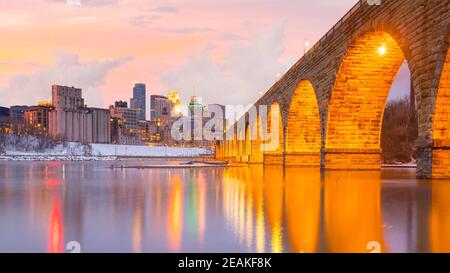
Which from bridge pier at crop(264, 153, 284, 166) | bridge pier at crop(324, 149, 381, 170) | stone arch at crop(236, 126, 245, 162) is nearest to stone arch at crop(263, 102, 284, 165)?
bridge pier at crop(264, 153, 284, 166)

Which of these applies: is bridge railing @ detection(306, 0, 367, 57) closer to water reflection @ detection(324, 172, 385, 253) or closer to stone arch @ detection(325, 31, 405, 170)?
stone arch @ detection(325, 31, 405, 170)

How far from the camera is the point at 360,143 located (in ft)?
90.2

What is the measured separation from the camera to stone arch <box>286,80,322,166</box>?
38875mm

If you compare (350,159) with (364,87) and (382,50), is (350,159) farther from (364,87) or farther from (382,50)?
(382,50)

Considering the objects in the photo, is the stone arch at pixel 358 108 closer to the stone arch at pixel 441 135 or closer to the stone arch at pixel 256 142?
the stone arch at pixel 441 135

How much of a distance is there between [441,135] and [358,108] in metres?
11.3

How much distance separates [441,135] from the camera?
15781mm

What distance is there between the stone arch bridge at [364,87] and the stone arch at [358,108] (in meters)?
0.05

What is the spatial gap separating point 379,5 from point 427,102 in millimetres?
5919

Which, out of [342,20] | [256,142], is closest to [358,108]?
[342,20]

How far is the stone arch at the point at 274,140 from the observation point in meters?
44.3

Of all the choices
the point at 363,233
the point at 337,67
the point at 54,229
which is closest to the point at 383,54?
the point at 337,67
